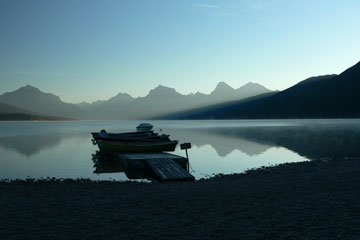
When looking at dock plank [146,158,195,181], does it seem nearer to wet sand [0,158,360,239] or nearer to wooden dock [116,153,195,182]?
wooden dock [116,153,195,182]

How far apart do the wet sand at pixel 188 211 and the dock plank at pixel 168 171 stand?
122 inches

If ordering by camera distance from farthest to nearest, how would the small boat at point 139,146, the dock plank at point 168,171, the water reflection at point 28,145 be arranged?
the water reflection at point 28,145 < the small boat at point 139,146 < the dock plank at point 168,171

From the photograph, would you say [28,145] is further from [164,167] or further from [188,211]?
[188,211]

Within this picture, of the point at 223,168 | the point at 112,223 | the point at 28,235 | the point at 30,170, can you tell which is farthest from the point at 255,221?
the point at 30,170

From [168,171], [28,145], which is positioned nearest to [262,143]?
[168,171]

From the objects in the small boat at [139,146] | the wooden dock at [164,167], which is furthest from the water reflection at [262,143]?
the wooden dock at [164,167]

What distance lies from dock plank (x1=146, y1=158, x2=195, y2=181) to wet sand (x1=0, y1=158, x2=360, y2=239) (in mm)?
3110

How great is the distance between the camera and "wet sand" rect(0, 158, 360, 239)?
31.1 ft

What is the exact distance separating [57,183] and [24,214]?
7.39 meters

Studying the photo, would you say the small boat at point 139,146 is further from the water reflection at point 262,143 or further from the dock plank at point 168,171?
the dock plank at point 168,171

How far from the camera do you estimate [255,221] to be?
10391 millimetres

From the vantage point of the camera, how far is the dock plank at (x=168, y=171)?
21047 millimetres

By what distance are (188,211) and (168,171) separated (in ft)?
36.9

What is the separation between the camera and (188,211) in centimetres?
1192
